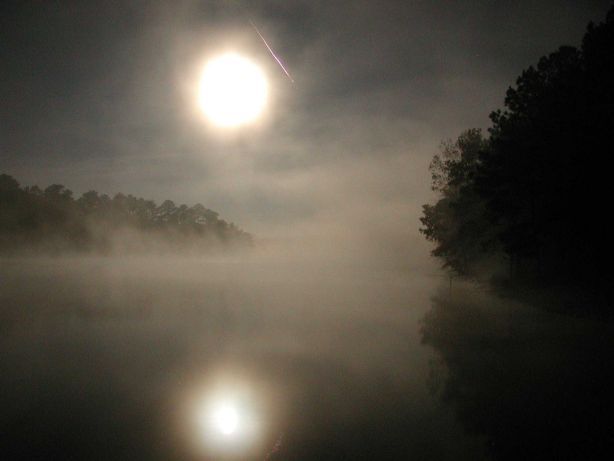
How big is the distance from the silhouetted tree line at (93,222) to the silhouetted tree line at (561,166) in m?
113

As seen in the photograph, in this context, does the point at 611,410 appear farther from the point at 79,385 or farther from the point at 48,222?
the point at 48,222

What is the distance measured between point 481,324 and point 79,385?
19.5m

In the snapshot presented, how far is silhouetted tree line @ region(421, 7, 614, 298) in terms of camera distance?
21531 mm

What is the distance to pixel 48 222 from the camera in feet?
338

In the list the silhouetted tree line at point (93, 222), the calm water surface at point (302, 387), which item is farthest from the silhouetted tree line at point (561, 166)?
the silhouetted tree line at point (93, 222)

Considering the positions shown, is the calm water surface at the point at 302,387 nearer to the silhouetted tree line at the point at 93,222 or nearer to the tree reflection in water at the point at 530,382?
the tree reflection in water at the point at 530,382

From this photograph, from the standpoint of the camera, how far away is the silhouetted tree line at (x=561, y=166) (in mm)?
21531

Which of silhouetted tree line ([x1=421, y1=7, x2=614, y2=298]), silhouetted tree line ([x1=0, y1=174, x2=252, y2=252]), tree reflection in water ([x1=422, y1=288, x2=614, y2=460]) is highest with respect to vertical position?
silhouetted tree line ([x1=0, y1=174, x2=252, y2=252])

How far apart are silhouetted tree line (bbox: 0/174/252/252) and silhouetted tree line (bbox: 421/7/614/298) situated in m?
113

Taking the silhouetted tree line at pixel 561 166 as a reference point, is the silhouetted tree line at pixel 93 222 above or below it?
above

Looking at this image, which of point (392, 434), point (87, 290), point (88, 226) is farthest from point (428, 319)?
point (88, 226)

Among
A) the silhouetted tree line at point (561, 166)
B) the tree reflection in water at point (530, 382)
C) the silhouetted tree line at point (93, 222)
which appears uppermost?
the silhouetted tree line at point (93, 222)

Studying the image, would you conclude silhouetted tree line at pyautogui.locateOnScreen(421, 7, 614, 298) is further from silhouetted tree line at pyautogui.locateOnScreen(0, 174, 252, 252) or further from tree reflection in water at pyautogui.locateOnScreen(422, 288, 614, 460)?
A: silhouetted tree line at pyautogui.locateOnScreen(0, 174, 252, 252)

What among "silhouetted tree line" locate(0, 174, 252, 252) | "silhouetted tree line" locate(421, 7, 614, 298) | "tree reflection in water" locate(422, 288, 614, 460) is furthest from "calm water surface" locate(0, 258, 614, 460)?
"silhouetted tree line" locate(0, 174, 252, 252)
